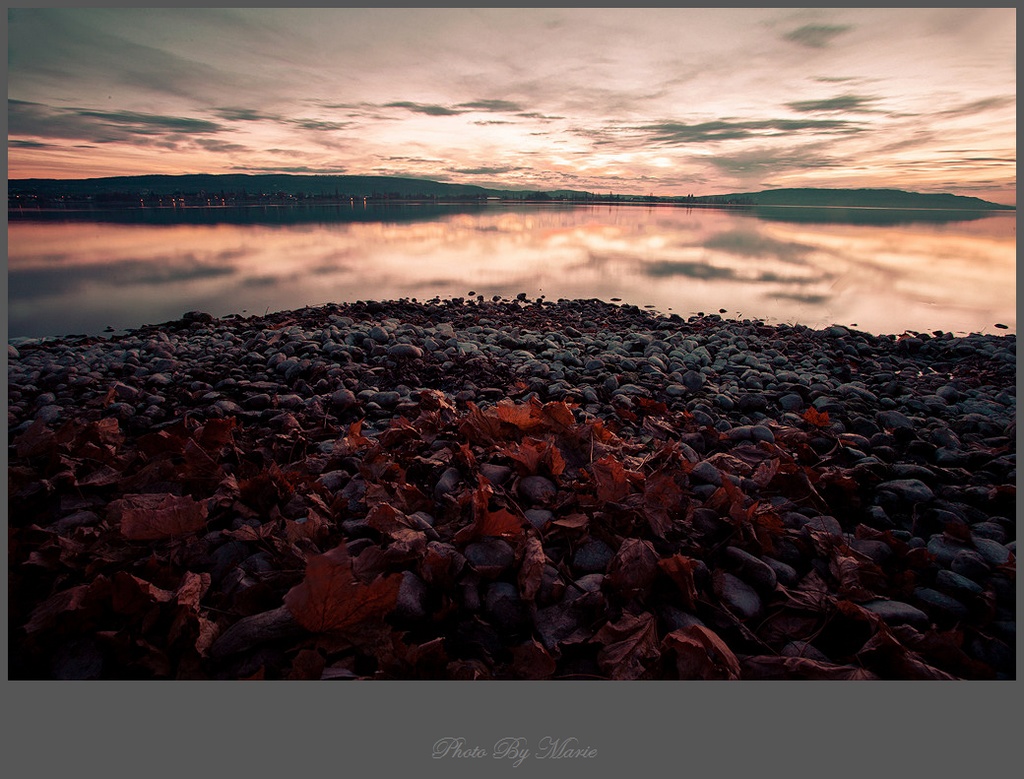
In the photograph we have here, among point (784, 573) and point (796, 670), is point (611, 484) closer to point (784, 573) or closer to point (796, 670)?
point (784, 573)

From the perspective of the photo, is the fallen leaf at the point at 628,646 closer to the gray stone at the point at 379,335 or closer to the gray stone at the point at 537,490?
the gray stone at the point at 537,490

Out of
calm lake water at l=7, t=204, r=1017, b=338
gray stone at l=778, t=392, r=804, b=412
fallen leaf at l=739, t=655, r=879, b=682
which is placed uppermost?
calm lake water at l=7, t=204, r=1017, b=338

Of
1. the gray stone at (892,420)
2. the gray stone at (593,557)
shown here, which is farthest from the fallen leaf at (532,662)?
the gray stone at (892,420)

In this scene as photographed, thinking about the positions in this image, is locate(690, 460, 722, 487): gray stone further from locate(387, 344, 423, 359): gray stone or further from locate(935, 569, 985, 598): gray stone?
locate(387, 344, 423, 359): gray stone

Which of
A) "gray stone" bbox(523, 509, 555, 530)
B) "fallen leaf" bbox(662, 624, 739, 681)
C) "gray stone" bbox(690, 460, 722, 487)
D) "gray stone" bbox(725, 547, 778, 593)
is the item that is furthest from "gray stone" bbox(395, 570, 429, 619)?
"gray stone" bbox(690, 460, 722, 487)

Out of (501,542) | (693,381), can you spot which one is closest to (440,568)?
(501,542)

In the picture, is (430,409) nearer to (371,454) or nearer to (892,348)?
(371,454)

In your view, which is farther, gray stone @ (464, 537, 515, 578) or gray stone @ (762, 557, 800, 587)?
gray stone @ (762, 557, 800, 587)

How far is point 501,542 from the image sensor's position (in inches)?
71.9

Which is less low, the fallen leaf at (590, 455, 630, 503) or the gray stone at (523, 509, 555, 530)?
the fallen leaf at (590, 455, 630, 503)

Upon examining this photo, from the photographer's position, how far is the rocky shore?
4.87 feet

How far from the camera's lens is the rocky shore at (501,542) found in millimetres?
1485

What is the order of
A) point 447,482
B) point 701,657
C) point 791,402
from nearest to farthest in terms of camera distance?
point 701,657 < point 447,482 < point 791,402

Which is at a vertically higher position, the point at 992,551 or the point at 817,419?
the point at 817,419
